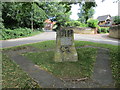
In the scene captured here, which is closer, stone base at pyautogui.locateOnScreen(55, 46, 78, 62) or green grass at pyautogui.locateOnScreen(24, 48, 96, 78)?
green grass at pyautogui.locateOnScreen(24, 48, 96, 78)

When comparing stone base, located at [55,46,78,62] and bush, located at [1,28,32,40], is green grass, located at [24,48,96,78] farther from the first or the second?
bush, located at [1,28,32,40]

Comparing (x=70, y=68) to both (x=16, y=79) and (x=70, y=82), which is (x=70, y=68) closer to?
(x=70, y=82)

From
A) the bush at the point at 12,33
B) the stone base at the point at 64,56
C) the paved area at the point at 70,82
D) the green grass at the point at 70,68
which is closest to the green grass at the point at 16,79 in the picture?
the paved area at the point at 70,82

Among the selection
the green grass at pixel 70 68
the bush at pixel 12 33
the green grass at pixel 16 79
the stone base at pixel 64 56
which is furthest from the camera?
the bush at pixel 12 33

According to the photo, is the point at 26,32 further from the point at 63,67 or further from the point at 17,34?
the point at 63,67

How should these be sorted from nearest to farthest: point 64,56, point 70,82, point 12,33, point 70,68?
point 70,82 < point 70,68 < point 64,56 < point 12,33

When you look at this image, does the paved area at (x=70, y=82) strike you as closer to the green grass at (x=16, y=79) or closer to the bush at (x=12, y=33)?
the green grass at (x=16, y=79)

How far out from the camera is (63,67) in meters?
4.65

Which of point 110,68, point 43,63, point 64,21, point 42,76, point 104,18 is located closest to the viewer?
point 42,76

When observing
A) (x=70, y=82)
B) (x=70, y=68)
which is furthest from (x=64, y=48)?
(x=70, y=82)

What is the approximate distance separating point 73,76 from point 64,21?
101ft

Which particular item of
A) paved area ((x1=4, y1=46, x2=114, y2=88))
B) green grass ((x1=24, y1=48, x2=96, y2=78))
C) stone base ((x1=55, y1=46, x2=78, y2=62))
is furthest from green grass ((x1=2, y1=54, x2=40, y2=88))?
stone base ((x1=55, y1=46, x2=78, y2=62))

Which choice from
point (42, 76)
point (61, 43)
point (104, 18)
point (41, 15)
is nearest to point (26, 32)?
point (41, 15)

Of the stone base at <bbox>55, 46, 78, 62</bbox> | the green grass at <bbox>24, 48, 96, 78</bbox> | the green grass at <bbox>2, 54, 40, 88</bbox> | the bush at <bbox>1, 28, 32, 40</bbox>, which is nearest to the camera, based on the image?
the green grass at <bbox>2, 54, 40, 88</bbox>
